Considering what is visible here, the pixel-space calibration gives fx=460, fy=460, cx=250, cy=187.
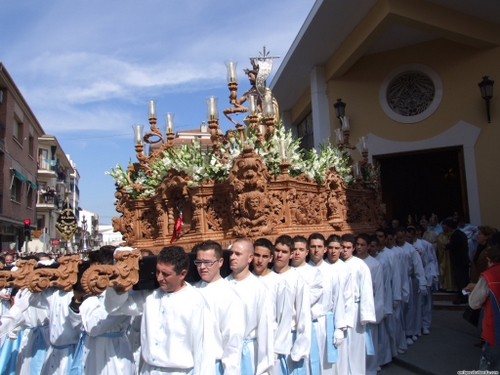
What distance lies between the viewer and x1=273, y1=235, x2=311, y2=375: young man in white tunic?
14.2ft

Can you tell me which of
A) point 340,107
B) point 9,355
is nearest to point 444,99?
point 340,107

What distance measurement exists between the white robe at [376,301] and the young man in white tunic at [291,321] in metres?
2.18

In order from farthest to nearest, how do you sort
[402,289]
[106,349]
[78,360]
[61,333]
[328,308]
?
1. [402,289]
2. [328,308]
3. [61,333]
4. [78,360]
5. [106,349]

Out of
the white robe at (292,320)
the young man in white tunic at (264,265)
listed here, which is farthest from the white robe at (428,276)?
the young man in white tunic at (264,265)

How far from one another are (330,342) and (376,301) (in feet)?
5.02

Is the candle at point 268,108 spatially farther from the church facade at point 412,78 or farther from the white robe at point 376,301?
the church facade at point 412,78

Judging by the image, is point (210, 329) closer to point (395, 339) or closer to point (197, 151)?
point (197, 151)

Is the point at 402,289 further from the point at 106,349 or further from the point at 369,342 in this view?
the point at 106,349

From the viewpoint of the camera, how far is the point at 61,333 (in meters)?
4.22

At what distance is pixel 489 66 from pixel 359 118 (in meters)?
3.63

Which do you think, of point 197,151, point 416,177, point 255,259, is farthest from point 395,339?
point 416,177

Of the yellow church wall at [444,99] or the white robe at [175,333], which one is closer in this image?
the white robe at [175,333]

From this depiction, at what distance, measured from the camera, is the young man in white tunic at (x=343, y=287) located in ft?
18.2

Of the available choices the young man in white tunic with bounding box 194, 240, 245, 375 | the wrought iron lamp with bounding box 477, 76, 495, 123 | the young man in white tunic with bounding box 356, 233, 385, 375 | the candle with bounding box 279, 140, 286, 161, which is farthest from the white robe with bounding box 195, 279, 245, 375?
the wrought iron lamp with bounding box 477, 76, 495, 123
